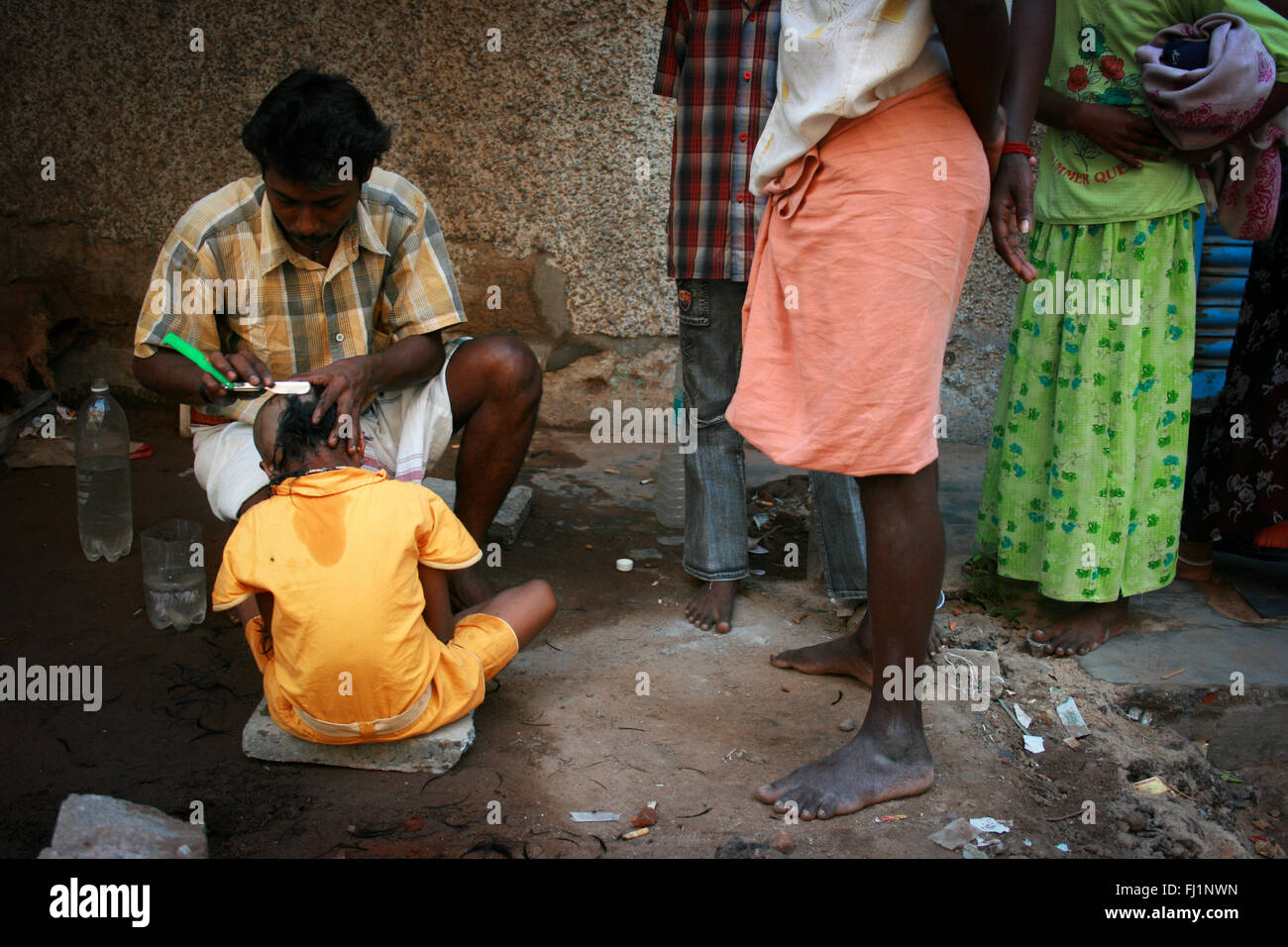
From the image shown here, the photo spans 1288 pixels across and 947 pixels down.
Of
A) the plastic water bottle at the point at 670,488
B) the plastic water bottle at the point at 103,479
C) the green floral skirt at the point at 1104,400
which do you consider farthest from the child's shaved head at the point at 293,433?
the green floral skirt at the point at 1104,400

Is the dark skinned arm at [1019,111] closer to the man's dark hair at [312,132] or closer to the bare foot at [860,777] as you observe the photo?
the bare foot at [860,777]

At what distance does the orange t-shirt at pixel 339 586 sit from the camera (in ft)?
6.73

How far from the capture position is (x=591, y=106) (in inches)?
157

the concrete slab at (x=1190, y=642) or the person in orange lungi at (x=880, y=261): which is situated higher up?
the person in orange lungi at (x=880, y=261)

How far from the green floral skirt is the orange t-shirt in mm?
1607

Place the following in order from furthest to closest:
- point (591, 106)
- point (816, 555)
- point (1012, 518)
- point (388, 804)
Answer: point (591, 106), point (816, 555), point (1012, 518), point (388, 804)

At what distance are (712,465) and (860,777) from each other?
1077 mm

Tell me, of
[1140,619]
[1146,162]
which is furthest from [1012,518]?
[1146,162]

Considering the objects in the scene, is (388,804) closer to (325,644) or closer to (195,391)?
(325,644)

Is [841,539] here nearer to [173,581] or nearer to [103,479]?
[173,581]

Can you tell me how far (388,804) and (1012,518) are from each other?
68.9 inches

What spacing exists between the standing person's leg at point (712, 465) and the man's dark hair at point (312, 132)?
881 millimetres

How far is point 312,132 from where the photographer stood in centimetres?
237

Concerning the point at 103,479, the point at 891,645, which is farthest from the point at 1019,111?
the point at 103,479
